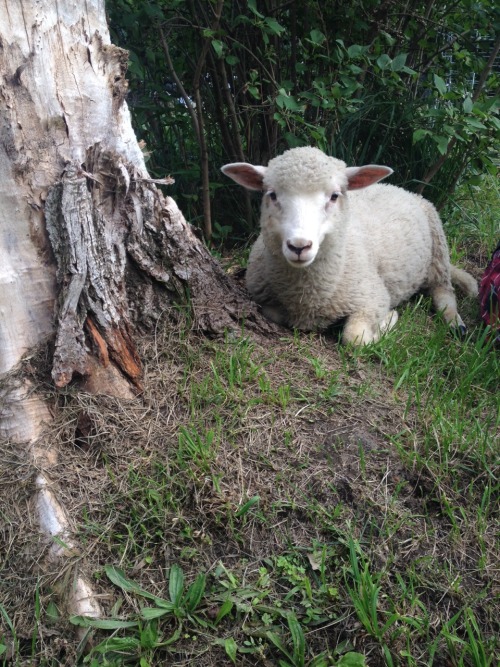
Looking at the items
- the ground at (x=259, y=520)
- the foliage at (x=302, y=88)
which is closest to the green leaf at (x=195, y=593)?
the ground at (x=259, y=520)

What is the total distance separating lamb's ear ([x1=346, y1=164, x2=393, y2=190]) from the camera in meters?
3.20

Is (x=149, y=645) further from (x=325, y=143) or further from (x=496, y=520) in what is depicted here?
(x=325, y=143)

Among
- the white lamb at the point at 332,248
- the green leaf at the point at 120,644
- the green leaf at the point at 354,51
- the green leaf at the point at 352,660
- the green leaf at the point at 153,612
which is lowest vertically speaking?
the green leaf at the point at 352,660

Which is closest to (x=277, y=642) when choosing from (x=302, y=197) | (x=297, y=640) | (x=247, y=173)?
(x=297, y=640)

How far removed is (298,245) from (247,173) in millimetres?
765

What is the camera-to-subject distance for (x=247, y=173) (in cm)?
323

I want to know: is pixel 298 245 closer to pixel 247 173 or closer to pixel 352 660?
pixel 247 173

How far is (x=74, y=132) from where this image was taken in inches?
90.8

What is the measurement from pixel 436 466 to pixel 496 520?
0.88ft

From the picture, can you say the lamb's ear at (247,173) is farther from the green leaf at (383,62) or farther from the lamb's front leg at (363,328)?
the green leaf at (383,62)

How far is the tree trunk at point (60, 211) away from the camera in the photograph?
2215mm

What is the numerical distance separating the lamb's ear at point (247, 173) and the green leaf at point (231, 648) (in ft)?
7.21

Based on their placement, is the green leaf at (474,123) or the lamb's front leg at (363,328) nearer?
the lamb's front leg at (363,328)

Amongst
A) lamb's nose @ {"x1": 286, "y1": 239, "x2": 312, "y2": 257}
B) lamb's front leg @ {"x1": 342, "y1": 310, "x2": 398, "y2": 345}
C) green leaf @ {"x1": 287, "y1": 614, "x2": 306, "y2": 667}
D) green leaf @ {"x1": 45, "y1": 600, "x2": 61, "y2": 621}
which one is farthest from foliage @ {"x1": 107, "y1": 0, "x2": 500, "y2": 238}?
green leaf @ {"x1": 45, "y1": 600, "x2": 61, "y2": 621}
